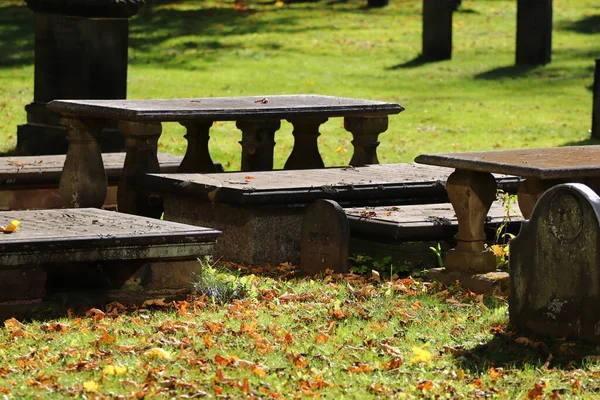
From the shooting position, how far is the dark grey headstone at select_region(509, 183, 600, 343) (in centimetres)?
751

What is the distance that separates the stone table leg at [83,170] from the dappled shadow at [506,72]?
13.9 m

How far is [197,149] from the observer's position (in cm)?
1316

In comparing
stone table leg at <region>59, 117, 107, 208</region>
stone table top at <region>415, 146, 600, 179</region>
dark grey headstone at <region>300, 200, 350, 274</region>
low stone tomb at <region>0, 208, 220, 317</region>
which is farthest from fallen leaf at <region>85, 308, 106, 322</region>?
stone table leg at <region>59, 117, 107, 208</region>

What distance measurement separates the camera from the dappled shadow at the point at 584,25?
3033 centimetres

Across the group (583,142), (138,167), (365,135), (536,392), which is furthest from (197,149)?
(583,142)

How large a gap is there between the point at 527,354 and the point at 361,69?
1862 cm

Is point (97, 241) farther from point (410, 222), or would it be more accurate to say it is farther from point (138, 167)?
point (138, 167)

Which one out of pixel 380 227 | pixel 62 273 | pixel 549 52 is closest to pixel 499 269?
pixel 380 227

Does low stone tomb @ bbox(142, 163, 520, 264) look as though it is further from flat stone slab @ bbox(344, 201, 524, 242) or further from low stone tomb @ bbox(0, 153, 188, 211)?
low stone tomb @ bbox(0, 153, 188, 211)

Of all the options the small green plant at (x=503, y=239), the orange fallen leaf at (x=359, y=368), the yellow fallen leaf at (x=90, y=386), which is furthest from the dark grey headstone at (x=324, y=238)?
the yellow fallen leaf at (x=90, y=386)

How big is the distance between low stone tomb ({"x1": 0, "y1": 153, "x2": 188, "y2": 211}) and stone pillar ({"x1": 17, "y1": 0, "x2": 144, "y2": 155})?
2.76 metres

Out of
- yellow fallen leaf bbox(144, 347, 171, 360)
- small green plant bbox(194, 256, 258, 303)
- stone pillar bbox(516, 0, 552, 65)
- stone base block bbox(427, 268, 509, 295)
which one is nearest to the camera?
yellow fallen leaf bbox(144, 347, 171, 360)

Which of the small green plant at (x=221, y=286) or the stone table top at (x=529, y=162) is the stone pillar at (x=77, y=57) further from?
the stone table top at (x=529, y=162)

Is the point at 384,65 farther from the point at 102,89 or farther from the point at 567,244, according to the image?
the point at 567,244
